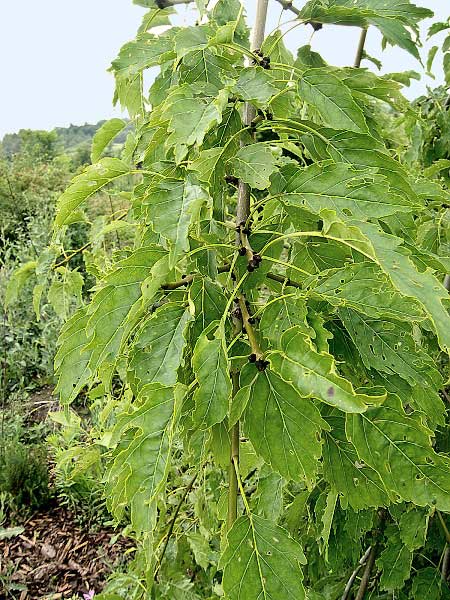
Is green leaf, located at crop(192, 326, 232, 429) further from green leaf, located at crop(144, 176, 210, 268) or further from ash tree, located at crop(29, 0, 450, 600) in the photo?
green leaf, located at crop(144, 176, 210, 268)

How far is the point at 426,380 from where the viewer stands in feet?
2.54

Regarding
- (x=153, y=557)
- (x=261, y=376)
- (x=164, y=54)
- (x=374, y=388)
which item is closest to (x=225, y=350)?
(x=261, y=376)

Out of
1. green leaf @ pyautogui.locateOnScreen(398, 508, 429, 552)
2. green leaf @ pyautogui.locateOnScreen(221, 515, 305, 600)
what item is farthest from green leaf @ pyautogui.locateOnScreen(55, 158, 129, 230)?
green leaf @ pyautogui.locateOnScreen(398, 508, 429, 552)

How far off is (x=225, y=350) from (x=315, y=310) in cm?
18

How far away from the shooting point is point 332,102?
0.75 m

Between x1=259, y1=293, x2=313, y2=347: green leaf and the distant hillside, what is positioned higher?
x1=259, y1=293, x2=313, y2=347: green leaf

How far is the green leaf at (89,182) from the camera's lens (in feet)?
2.61

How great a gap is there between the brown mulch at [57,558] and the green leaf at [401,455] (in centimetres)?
219

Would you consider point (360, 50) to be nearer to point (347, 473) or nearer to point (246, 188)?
point (246, 188)

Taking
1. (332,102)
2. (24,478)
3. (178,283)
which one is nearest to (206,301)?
(178,283)

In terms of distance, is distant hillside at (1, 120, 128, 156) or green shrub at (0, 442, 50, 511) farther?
distant hillside at (1, 120, 128, 156)

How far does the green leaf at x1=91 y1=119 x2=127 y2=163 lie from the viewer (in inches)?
36.5

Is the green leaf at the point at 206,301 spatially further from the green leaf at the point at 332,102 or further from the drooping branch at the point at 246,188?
the green leaf at the point at 332,102

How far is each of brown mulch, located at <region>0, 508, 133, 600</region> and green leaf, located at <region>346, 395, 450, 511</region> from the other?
7.17 ft
